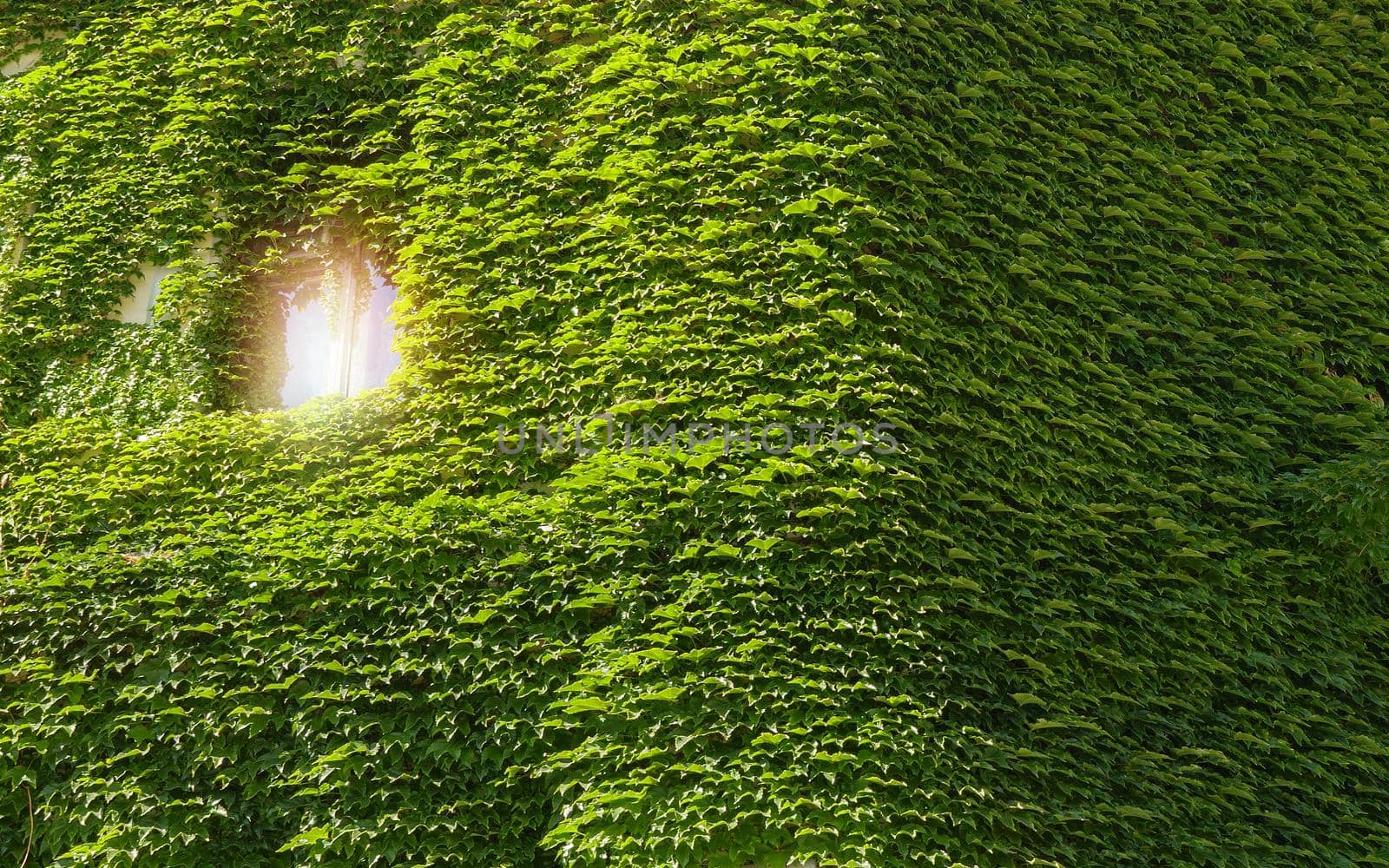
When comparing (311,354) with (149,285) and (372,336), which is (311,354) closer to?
(372,336)

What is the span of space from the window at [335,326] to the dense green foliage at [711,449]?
26 centimetres

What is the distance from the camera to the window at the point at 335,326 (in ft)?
24.4

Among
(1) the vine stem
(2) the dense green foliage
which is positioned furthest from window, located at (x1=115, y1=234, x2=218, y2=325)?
(1) the vine stem

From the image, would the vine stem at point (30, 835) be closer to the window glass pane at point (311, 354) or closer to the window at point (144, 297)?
the window glass pane at point (311, 354)

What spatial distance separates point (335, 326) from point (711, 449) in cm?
284

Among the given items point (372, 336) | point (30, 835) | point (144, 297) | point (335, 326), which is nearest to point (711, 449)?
point (372, 336)

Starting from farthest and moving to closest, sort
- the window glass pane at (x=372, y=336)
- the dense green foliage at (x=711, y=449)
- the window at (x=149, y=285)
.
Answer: the window at (x=149, y=285) < the window glass pane at (x=372, y=336) < the dense green foliage at (x=711, y=449)

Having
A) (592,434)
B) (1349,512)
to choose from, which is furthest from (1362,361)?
Answer: (592,434)

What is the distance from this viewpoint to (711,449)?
20.7 ft

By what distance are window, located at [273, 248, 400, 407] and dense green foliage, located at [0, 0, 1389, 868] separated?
0.26 metres

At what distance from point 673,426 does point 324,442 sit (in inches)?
83.7

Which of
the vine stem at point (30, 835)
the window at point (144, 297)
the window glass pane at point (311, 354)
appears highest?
the window at point (144, 297)

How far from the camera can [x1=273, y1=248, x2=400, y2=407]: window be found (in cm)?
745

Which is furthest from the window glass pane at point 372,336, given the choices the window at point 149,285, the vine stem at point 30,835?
the vine stem at point 30,835
